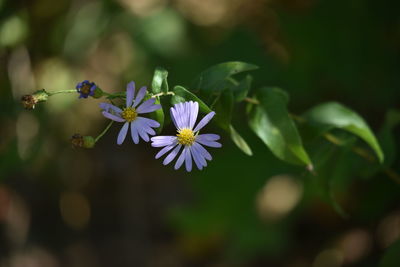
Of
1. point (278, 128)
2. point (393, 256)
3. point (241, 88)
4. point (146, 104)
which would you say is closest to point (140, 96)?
point (146, 104)

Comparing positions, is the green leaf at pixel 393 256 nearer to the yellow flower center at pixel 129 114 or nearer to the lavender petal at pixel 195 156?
the lavender petal at pixel 195 156

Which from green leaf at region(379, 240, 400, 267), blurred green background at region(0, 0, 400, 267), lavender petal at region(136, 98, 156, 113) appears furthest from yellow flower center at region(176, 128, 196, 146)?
blurred green background at region(0, 0, 400, 267)

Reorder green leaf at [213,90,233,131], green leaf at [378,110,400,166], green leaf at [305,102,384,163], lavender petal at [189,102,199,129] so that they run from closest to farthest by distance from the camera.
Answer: lavender petal at [189,102,199,129] < green leaf at [213,90,233,131] < green leaf at [305,102,384,163] < green leaf at [378,110,400,166]

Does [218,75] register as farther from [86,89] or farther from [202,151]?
[86,89]

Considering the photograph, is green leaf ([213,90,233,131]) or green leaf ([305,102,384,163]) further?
green leaf ([305,102,384,163])

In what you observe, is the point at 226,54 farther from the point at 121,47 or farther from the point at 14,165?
the point at 14,165

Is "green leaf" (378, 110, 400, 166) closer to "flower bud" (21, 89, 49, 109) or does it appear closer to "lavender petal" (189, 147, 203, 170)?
"lavender petal" (189, 147, 203, 170)

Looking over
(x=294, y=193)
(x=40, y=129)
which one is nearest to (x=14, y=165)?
(x=40, y=129)
